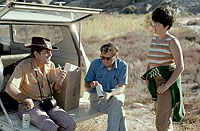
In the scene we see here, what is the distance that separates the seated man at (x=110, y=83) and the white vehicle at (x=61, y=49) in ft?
0.55

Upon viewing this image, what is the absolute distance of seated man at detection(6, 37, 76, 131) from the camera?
10.5 ft

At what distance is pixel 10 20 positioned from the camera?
4.10 metres

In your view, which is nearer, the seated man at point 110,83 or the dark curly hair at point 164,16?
the dark curly hair at point 164,16

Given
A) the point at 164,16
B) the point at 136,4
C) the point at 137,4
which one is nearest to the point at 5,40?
the point at 164,16

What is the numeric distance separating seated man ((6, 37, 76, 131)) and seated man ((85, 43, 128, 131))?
0.41m

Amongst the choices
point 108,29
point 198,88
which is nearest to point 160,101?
point 198,88

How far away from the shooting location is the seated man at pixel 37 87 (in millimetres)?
3201

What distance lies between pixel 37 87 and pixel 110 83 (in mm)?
844

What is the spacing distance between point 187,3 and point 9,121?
35.7 meters

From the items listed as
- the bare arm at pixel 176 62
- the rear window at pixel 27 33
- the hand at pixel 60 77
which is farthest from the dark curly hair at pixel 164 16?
the rear window at pixel 27 33

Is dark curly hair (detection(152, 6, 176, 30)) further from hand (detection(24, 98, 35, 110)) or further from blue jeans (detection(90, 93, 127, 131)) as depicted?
hand (detection(24, 98, 35, 110))

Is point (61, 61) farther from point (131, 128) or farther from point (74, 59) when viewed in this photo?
point (131, 128)

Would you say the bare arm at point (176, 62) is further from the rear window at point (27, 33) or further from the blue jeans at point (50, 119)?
the rear window at point (27, 33)

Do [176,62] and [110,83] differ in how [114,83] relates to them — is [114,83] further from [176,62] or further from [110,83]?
[176,62]
